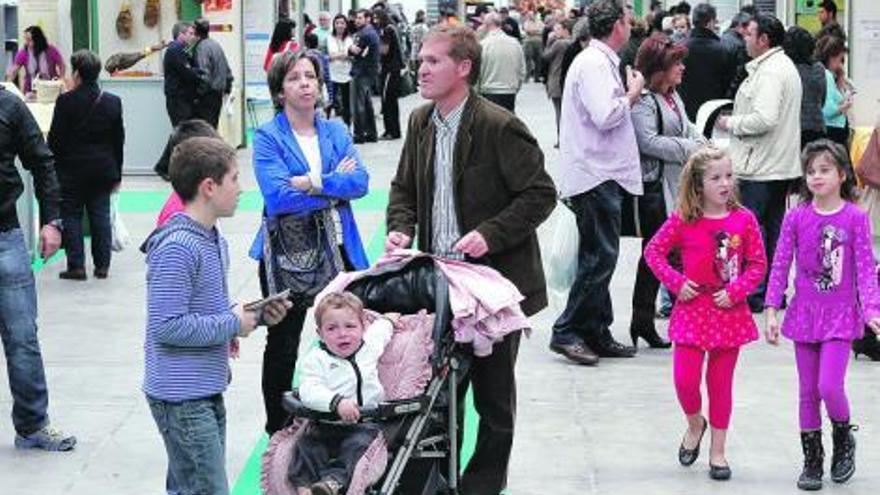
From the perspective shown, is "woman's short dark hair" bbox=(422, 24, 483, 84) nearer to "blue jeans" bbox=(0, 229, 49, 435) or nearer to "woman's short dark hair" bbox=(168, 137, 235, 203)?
"woman's short dark hair" bbox=(168, 137, 235, 203)

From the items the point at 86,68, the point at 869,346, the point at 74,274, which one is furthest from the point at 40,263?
the point at 869,346

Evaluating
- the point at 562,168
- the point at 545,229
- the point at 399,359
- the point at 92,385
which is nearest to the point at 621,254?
the point at 545,229

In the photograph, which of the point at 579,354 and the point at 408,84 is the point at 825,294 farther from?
the point at 408,84

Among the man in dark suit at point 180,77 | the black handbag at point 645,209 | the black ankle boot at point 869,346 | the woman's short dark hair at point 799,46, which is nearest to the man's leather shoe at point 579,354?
the black handbag at point 645,209

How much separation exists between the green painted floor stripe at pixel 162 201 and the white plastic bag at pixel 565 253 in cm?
696

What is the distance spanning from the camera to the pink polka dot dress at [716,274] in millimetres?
7766

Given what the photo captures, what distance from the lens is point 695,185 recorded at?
25.8ft

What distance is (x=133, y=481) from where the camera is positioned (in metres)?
7.93

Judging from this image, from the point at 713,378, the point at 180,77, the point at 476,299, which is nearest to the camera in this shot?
the point at 476,299

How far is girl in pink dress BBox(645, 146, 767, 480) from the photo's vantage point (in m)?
7.77

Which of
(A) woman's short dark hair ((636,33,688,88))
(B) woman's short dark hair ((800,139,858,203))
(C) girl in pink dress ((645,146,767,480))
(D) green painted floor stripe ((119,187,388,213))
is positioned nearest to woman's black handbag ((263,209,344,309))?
(C) girl in pink dress ((645,146,767,480))

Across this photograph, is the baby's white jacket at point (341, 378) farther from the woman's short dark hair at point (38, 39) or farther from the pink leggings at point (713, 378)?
the woman's short dark hair at point (38, 39)

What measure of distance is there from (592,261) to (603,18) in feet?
4.51

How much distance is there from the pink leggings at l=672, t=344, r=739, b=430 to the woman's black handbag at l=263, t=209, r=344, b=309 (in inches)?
62.3
